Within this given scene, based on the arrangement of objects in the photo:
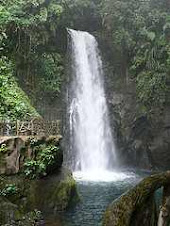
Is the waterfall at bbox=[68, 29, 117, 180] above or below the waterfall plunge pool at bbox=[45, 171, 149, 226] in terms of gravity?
above

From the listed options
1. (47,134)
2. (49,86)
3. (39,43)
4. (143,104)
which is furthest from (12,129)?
(143,104)

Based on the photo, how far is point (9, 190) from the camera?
11.8 metres

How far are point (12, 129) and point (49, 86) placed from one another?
9475 mm

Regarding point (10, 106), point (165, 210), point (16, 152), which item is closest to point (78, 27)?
point (10, 106)

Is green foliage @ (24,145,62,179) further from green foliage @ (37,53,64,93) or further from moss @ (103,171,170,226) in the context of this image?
green foliage @ (37,53,64,93)

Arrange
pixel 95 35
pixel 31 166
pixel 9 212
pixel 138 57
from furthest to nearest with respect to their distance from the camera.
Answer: pixel 95 35, pixel 138 57, pixel 31 166, pixel 9 212

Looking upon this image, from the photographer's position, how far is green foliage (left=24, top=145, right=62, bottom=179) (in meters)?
12.7

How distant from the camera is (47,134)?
14789mm

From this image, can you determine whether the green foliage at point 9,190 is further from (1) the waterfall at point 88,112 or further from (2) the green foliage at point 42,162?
(1) the waterfall at point 88,112

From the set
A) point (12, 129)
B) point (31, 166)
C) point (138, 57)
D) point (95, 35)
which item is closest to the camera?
point (31, 166)

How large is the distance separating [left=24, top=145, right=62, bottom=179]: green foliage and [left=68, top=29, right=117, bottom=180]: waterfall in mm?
9087

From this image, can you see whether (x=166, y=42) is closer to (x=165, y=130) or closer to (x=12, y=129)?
(x=165, y=130)

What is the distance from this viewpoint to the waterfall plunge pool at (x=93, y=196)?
11.7 metres

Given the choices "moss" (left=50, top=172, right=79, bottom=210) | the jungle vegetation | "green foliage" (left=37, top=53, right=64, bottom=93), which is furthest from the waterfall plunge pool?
the jungle vegetation
